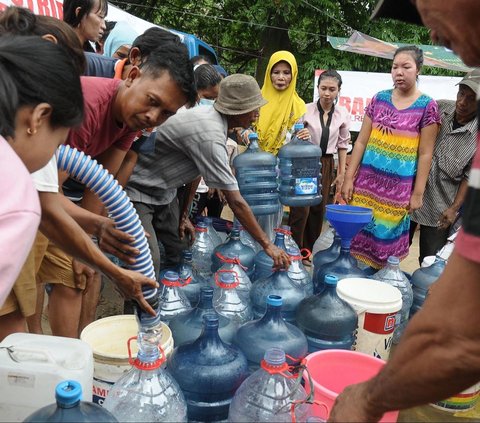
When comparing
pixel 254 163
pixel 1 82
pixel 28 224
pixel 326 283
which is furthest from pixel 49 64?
pixel 254 163

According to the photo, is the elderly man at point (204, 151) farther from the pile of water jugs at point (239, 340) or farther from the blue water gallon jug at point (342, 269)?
the pile of water jugs at point (239, 340)

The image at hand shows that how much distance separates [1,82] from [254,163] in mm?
3164

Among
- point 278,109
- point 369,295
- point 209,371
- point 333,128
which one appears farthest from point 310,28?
point 209,371

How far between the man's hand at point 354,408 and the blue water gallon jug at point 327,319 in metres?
0.90

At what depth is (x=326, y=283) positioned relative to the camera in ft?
6.61

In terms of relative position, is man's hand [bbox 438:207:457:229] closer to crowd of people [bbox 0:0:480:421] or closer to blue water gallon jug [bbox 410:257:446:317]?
crowd of people [bbox 0:0:480:421]

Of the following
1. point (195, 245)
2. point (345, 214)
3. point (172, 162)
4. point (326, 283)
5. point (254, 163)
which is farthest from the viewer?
point (254, 163)

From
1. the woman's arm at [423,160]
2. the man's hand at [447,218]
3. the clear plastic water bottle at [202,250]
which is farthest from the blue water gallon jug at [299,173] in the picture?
the man's hand at [447,218]

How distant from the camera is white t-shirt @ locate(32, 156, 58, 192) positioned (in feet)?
5.05

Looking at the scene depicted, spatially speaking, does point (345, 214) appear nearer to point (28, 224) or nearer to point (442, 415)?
point (442, 415)

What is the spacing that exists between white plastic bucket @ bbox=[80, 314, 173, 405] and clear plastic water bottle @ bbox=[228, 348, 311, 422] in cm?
35

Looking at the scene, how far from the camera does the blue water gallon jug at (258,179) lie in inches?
163

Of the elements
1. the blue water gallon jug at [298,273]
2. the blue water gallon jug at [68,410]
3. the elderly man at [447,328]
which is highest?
the elderly man at [447,328]

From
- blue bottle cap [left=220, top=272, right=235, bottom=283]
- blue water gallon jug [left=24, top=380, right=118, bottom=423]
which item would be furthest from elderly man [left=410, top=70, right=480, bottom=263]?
blue water gallon jug [left=24, top=380, right=118, bottom=423]
